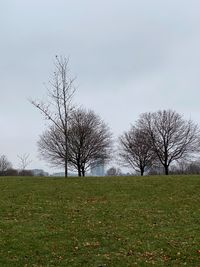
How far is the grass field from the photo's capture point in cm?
934

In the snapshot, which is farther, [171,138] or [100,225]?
[171,138]

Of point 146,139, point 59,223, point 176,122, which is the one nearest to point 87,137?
point 146,139

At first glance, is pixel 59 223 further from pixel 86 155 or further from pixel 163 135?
pixel 163 135

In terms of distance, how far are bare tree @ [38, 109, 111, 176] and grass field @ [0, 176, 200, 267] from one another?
26901 millimetres

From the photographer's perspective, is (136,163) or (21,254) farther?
(136,163)

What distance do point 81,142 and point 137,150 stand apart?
921 centimetres

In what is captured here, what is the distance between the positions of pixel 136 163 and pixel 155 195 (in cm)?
3597

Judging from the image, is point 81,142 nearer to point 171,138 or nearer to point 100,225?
point 171,138

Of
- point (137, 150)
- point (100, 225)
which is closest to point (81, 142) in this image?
point (137, 150)

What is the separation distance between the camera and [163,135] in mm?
52594

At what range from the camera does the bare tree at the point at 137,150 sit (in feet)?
171

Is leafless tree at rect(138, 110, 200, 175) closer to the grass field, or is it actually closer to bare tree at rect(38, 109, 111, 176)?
bare tree at rect(38, 109, 111, 176)

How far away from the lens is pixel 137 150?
5278cm

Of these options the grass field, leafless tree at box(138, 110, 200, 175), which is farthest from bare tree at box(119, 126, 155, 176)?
the grass field
